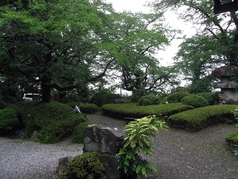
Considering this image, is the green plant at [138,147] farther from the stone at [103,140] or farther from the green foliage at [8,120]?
the green foliage at [8,120]

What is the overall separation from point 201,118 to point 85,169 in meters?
4.83

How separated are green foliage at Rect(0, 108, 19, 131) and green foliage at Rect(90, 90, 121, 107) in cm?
599

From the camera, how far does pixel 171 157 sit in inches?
160

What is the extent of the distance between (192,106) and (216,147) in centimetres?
320

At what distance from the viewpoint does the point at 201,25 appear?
1076cm

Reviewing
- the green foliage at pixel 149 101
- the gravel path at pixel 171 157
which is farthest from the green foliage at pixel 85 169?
the green foliage at pixel 149 101

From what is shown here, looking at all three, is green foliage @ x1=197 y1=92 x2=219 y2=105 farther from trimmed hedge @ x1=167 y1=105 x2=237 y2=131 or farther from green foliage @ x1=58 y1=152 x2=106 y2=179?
green foliage @ x1=58 y1=152 x2=106 y2=179

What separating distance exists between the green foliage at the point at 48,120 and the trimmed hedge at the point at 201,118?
3.70 m

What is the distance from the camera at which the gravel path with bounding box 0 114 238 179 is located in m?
3.28

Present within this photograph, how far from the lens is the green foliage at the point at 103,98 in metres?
12.1

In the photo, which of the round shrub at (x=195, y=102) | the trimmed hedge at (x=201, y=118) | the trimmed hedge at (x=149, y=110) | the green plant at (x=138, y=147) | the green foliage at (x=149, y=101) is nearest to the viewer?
the green plant at (x=138, y=147)

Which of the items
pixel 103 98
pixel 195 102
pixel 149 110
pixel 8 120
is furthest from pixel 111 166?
pixel 103 98

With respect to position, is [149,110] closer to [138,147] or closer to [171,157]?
[171,157]

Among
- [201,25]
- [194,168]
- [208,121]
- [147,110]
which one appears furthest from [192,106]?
[201,25]
